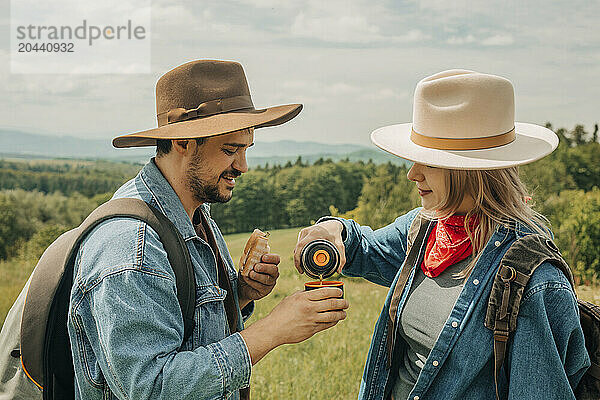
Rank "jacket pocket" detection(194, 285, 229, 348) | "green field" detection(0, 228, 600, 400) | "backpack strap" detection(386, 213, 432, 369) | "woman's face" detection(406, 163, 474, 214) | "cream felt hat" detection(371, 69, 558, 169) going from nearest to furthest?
"jacket pocket" detection(194, 285, 229, 348)
"cream felt hat" detection(371, 69, 558, 169)
"woman's face" detection(406, 163, 474, 214)
"backpack strap" detection(386, 213, 432, 369)
"green field" detection(0, 228, 600, 400)

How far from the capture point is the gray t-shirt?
7.20 ft

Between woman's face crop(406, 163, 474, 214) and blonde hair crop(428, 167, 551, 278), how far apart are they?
2cm

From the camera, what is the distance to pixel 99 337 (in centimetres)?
177

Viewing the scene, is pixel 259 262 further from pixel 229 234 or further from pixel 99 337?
pixel 229 234

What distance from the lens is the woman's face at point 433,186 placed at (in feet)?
7.29

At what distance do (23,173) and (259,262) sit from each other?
33.0 ft

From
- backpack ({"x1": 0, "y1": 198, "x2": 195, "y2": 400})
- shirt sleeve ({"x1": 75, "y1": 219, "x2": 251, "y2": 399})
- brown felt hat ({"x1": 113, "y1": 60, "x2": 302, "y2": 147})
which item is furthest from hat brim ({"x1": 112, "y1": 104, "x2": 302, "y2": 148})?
shirt sleeve ({"x1": 75, "y1": 219, "x2": 251, "y2": 399})

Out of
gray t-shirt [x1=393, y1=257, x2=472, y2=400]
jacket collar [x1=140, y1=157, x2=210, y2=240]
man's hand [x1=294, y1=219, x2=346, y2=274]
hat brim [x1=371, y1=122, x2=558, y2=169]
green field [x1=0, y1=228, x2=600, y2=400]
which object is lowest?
green field [x1=0, y1=228, x2=600, y2=400]

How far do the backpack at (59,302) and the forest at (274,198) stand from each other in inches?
285

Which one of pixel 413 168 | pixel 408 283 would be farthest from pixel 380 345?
pixel 413 168

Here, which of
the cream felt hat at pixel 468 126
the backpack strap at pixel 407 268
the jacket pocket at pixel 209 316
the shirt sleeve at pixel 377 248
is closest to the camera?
the jacket pocket at pixel 209 316

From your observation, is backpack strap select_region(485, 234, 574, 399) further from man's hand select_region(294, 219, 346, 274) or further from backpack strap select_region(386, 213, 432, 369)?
man's hand select_region(294, 219, 346, 274)

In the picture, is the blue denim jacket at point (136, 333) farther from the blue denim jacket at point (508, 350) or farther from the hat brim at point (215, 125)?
the blue denim jacket at point (508, 350)

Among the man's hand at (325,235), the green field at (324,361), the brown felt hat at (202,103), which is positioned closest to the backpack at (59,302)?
the brown felt hat at (202,103)
